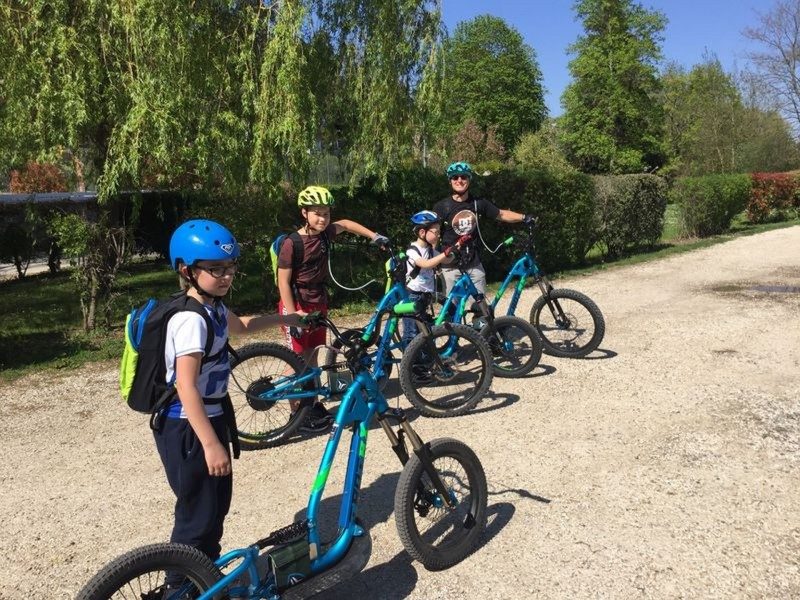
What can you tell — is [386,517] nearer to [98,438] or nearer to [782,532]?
[782,532]

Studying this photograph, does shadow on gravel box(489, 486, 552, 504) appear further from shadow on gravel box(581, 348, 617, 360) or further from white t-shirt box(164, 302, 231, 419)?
shadow on gravel box(581, 348, 617, 360)

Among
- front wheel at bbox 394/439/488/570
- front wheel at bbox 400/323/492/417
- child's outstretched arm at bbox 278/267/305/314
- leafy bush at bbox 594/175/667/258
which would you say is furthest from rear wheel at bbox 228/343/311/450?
leafy bush at bbox 594/175/667/258

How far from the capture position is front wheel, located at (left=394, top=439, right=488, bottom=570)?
2871 mm

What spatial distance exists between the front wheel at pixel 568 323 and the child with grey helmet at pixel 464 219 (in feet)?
2.29

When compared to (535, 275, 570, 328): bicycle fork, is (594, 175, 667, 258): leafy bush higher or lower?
higher

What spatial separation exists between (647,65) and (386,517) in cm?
4500

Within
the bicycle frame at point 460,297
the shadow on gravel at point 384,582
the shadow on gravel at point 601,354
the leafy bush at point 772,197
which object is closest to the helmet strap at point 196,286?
the shadow on gravel at point 384,582

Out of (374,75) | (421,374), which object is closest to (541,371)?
(421,374)

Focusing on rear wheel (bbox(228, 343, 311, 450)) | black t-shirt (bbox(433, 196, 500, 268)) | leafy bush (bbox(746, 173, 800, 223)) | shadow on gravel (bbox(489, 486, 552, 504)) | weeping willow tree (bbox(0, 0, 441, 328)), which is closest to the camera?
shadow on gravel (bbox(489, 486, 552, 504))

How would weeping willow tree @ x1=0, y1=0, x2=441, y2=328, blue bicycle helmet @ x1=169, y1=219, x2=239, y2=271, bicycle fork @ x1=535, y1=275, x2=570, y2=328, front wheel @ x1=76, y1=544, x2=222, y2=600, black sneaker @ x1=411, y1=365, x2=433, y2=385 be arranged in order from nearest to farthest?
front wheel @ x1=76, y1=544, x2=222, y2=600 → blue bicycle helmet @ x1=169, y1=219, x2=239, y2=271 → black sneaker @ x1=411, y1=365, x2=433, y2=385 → bicycle fork @ x1=535, y1=275, x2=570, y2=328 → weeping willow tree @ x1=0, y1=0, x2=441, y2=328

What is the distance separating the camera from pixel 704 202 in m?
16.6

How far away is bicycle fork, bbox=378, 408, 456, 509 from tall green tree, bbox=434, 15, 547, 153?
153 ft

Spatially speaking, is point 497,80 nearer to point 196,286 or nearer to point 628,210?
point 628,210

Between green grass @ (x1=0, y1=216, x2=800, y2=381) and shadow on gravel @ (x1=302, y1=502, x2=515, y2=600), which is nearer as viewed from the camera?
shadow on gravel @ (x1=302, y1=502, x2=515, y2=600)
